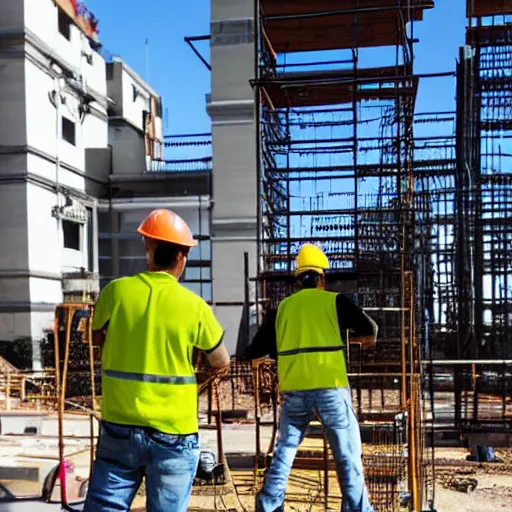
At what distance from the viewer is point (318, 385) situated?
4.00 meters

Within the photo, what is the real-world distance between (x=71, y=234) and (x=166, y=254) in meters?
18.0

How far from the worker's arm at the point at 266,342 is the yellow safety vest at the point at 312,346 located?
0.18m

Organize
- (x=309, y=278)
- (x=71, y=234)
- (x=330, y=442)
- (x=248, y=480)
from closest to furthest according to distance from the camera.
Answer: (x=330, y=442), (x=309, y=278), (x=248, y=480), (x=71, y=234)

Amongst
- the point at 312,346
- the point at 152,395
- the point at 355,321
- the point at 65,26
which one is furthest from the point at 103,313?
the point at 65,26

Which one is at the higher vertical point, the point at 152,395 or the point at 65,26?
the point at 65,26

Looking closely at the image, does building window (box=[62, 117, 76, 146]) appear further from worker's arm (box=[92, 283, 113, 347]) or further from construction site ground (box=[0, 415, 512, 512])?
worker's arm (box=[92, 283, 113, 347])

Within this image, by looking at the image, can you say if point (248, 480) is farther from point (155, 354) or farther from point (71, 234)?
point (71, 234)

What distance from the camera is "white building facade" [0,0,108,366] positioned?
685 inches

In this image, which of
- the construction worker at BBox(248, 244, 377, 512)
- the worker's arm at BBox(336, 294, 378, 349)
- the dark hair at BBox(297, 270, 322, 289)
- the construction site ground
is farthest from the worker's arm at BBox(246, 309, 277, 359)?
the construction site ground

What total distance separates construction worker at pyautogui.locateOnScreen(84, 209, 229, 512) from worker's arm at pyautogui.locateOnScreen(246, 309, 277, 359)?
1538 millimetres

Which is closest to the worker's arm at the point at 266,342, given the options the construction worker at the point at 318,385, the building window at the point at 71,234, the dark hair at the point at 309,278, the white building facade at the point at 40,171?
the construction worker at the point at 318,385

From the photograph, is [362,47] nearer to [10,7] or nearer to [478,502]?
[10,7]

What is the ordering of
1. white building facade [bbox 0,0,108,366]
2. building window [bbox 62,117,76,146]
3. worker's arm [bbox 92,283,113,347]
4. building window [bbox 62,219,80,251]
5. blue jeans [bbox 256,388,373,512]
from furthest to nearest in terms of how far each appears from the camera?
building window [bbox 62,117,76,146] < building window [bbox 62,219,80,251] < white building facade [bbox 0,0,108,366] < blue jeans [bbox 256,388,373,512] < worker's arm [bbox 92,283,113,347]

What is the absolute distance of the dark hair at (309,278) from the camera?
4316 mm
